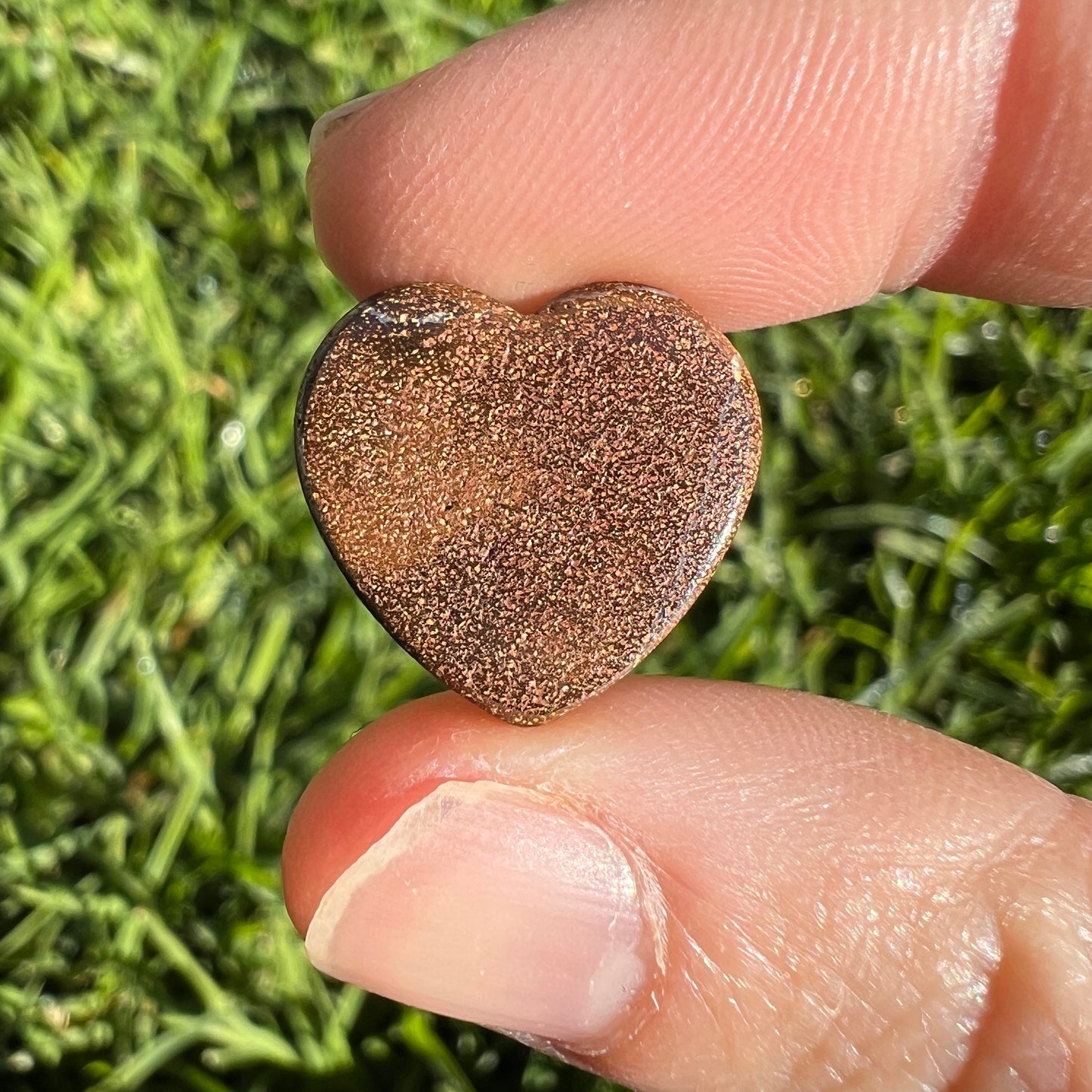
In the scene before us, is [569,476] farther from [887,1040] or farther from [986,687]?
[986,687]

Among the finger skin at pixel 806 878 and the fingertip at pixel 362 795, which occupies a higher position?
the fingertip at pixel 362 795

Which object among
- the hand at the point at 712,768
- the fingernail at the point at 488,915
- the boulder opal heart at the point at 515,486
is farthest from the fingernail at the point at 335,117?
the fingernail at the point at 488,915

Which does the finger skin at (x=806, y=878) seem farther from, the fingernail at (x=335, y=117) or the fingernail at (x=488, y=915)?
the fingernail at (x=335, y=117)

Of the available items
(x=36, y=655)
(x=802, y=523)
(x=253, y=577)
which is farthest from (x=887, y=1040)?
(x=36, y=655)

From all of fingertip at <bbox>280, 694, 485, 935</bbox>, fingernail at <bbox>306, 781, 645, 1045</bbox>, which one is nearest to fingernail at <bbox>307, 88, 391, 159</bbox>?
fingertip at <bbox>280, 694, 485, 935</bbox>

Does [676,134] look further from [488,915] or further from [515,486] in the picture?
[488,915]

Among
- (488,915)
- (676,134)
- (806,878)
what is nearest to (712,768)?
(806,878)

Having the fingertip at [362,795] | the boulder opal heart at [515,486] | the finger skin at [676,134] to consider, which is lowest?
the fingertip at [362,795]
